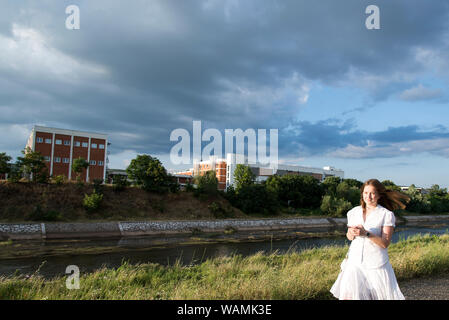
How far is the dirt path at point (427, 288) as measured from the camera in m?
5.83

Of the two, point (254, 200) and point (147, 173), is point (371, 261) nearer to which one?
point (147, 173)

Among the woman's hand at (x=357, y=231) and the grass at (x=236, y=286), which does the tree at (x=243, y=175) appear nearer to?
the grass at (x=236, y=286)

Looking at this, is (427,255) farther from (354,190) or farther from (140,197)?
(354,190)

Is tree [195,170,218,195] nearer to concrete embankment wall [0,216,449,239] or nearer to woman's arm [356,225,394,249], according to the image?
concrete embankment wall [0,216,449,239]

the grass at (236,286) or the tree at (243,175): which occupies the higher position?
the tree at (243,175)

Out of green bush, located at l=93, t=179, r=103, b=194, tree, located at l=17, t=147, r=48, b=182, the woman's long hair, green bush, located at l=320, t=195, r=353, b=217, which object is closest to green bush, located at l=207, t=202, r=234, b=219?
green bush, located at l=93, t=179, r=103, b=194

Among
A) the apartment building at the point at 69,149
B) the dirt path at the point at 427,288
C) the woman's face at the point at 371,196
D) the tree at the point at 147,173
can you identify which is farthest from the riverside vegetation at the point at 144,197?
the woman's face at the point at 371,196

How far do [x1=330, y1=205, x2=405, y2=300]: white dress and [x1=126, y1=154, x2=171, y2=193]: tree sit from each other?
42810 mm

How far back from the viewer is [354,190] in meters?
64.1

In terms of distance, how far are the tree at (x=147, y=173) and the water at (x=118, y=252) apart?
1488 centimetres

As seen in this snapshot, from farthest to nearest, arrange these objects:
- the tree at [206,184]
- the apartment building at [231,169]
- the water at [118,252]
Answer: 1. the apartment building at [231,169]
2. the tree at [206,184]
3. the water at [118,252]

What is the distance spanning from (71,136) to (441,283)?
208 ft
